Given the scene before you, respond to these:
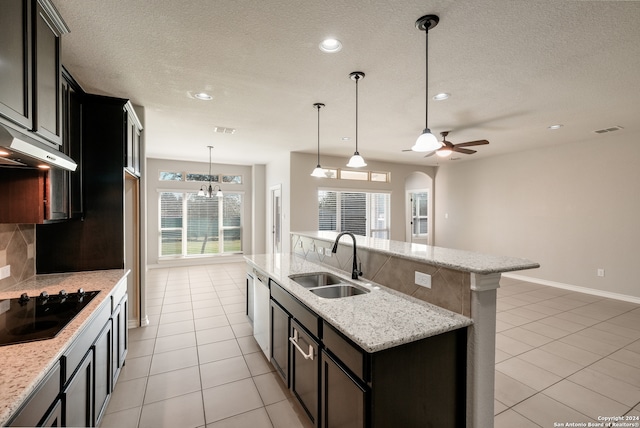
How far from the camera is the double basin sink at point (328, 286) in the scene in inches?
93.7

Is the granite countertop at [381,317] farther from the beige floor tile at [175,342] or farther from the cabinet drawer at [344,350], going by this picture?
the beige floor tile at [175,342]

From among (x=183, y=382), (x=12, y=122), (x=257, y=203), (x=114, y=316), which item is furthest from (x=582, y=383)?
(x=257, y=203)

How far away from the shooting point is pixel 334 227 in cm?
726

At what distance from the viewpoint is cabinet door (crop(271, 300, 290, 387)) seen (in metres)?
2.25

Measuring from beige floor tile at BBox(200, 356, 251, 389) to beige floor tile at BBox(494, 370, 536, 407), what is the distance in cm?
216

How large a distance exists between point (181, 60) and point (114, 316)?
7.20 feet

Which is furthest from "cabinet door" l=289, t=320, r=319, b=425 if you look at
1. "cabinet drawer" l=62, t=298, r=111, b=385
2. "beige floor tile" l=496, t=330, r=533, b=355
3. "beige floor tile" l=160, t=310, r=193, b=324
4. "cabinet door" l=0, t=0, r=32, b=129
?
"beige floor tile" l=160, t=310, r=193, b=324

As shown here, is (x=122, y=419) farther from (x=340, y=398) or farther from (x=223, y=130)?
(x=223, y=130)

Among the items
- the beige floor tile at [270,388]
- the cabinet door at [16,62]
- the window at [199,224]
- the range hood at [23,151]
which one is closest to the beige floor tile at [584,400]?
the beige floor tile at [270,388]

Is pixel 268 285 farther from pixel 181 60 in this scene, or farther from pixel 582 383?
pixel 582 383

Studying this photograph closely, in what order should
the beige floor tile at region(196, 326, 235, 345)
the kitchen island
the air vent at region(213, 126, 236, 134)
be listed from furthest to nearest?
the air vent at region(213, 126, 236, 134) < the beige floor tile at region(196, 326, 235, 345) < the kitchen island

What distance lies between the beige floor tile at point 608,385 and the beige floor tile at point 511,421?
0.87m

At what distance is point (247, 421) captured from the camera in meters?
2.04

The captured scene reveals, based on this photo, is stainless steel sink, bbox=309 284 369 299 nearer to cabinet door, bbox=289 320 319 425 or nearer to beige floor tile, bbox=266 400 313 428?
cabinet door, bbox=289 320 319 425
